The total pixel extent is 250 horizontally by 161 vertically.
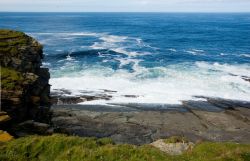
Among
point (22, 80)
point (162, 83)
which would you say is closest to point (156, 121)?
point (22, 80)

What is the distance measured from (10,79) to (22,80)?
1082mm

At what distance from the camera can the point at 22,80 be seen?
30844mm

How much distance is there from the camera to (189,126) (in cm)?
4238

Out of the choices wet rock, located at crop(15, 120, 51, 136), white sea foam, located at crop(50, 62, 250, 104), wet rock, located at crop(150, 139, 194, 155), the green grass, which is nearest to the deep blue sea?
white sea foam, located at crop(50, 62, 250, 104)

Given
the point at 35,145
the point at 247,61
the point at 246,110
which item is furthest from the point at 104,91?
the point at 247,61

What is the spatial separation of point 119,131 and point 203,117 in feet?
40.9

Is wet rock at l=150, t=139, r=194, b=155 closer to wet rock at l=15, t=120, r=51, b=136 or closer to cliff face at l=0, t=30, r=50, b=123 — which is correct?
wet rock at l=15, t=120, r=51, b=136

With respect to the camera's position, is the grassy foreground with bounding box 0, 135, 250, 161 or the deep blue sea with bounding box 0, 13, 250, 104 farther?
the deep blue sea with bounding box 0, 13, 250, 104

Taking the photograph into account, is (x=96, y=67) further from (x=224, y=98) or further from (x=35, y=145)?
(x=35, y=145)

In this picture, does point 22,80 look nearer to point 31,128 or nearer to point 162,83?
point 31,128

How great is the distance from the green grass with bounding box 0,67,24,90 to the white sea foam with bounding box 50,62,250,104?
74.0 ft

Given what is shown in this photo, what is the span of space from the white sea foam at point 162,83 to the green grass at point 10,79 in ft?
74.0

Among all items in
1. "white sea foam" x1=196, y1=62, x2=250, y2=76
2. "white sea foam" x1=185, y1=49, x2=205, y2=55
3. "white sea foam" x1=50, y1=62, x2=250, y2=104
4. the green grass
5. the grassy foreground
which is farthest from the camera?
"white sea foam" x1=185, y1=49, x2=205, y2=55

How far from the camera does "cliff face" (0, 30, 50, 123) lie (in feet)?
95.3
